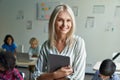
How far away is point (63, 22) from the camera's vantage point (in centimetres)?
113

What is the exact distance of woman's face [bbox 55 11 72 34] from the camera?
1.12 meters

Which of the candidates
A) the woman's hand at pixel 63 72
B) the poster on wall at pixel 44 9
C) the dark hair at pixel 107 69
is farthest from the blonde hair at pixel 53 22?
the poster on wall at pixel 44 9

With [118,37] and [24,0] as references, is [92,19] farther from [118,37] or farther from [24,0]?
[24,0]

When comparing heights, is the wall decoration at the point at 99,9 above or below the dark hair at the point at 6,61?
above

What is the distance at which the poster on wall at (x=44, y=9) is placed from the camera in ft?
17.3

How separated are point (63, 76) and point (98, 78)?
1359 mm

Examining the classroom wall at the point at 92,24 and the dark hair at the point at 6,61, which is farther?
the classroom wall at the point at 92,24

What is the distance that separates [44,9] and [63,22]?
4296mm

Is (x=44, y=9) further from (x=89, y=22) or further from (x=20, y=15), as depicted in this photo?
(x=89, y=22)

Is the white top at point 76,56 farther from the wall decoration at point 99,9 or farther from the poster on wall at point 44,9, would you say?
the poster on wall at point 44,9

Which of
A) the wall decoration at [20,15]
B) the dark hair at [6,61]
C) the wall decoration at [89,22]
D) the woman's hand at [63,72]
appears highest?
the wall decoration at [20,15]

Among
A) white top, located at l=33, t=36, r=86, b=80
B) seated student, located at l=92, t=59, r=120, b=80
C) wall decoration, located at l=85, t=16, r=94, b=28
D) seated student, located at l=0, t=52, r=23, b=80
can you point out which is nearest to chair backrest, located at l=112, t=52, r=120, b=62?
seated student, located at l=92, t=59, r=120, b=80

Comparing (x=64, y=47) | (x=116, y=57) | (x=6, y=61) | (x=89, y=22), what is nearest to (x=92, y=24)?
(x=89, y=22)

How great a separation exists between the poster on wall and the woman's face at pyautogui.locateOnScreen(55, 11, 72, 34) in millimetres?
4186
